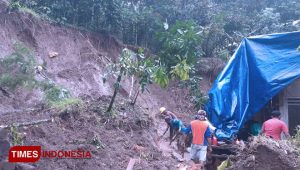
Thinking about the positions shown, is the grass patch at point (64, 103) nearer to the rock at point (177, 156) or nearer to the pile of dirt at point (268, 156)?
the rock at point (177, 156)

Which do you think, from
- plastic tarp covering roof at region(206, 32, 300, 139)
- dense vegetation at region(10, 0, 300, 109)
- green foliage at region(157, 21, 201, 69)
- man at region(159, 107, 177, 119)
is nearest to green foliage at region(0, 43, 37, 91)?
dense vegetation at region(10, 0, 300, 109)

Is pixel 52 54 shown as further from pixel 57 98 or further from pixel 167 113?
pixel 167 113

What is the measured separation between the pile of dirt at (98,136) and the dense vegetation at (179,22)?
2290 mm

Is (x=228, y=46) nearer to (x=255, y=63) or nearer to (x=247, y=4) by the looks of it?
(x=247, y=4)

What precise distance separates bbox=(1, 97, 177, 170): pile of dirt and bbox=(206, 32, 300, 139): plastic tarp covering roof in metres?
1.61

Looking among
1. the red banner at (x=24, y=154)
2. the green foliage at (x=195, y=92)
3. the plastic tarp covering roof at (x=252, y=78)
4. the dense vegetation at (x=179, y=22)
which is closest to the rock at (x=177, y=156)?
the plastic tarp covering roof at (x=252, y=78)

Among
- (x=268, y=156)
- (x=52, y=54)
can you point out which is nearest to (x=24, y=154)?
(x=268, y=156)

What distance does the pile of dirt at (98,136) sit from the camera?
23.5 ft

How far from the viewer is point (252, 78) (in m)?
9.09

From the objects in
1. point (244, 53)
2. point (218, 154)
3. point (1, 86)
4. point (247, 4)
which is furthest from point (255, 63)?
point (247, 4)

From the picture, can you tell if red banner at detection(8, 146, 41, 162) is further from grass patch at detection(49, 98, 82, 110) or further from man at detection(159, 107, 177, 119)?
man at detection(159, 107, 177, 119)

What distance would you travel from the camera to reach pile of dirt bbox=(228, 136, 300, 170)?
579 centimetres

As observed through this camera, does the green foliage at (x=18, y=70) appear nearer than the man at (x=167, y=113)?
Yes

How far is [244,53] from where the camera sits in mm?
9461
